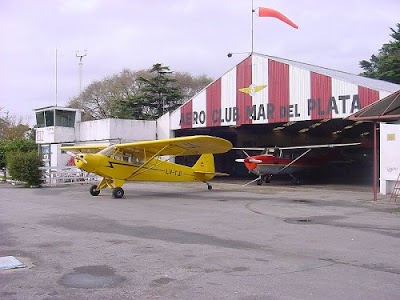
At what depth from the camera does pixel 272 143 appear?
1467 inches

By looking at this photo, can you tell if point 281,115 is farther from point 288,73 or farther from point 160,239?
point 160,239

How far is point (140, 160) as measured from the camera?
21.1 metres

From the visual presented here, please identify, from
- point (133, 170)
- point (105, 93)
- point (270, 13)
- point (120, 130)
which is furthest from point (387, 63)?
point (133, 170)

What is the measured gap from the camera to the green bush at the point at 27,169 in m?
26.5

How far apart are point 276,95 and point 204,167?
584 cm

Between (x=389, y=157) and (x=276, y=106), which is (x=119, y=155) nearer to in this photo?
(x=276, y=106)

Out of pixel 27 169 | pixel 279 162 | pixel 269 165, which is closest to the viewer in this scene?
pixel 27 169

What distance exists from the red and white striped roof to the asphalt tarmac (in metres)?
9.23

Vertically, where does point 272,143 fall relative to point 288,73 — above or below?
below

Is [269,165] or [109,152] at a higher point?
[109,152]

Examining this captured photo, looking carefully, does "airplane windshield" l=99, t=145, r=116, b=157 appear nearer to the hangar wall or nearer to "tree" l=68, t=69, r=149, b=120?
the hangar wall

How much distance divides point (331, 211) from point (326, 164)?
68.7 feet

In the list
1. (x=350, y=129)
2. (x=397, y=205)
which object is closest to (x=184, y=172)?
(x=397, y=205)

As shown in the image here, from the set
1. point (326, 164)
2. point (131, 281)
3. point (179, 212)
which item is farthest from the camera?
point (326, 164)
